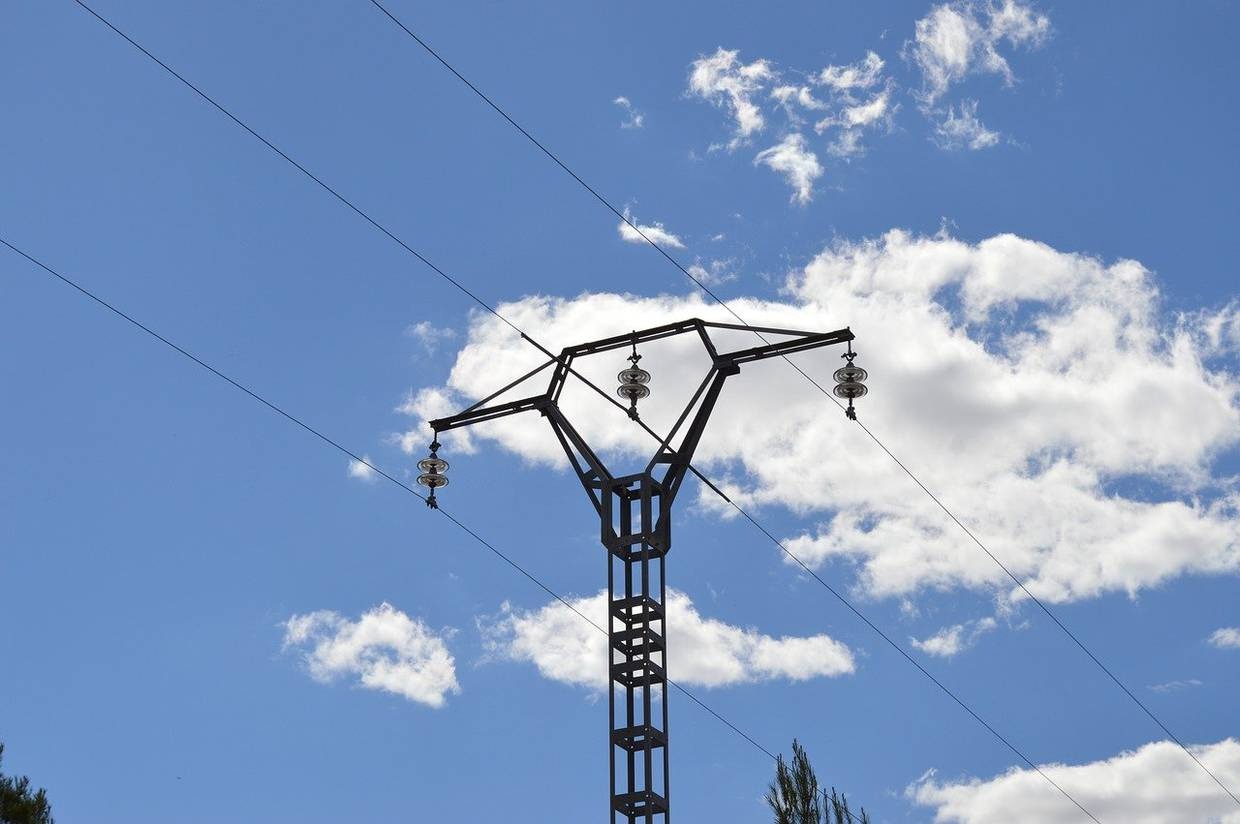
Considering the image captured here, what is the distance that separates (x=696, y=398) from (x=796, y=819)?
5548 mm

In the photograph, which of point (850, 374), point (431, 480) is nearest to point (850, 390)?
point (850, 374)

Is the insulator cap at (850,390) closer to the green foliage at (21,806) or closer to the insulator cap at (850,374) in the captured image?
the insulator cap at (850,374)

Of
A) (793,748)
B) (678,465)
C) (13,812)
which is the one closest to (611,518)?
(678,465)

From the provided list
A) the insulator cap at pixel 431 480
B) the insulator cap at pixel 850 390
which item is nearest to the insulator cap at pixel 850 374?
the insulator cap at pixel 850 390

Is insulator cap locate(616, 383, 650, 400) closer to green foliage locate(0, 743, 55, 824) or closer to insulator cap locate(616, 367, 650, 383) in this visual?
insulator cap locate(616, 367, 650, 383)

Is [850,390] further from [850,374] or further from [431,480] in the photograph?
[431,480]

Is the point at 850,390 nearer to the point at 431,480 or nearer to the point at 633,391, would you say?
the point at 633,391

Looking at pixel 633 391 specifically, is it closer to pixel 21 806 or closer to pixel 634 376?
pixel 634 376

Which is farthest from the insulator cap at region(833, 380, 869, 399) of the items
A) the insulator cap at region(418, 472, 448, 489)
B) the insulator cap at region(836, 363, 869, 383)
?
the insulator cap at region(418, 472, 448, 489)

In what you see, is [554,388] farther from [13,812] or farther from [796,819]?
[13,812]

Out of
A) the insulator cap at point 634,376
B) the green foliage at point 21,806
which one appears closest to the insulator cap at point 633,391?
the insulator cap at point 634,376

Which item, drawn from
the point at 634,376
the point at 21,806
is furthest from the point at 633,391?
the point at 21,806

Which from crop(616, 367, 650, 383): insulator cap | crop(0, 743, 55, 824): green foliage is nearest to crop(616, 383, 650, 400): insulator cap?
crop(616, 367, 650, 383): insulator cap

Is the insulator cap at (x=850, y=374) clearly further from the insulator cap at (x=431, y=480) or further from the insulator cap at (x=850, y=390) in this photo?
the insulator cap at (x=431, y=480)
